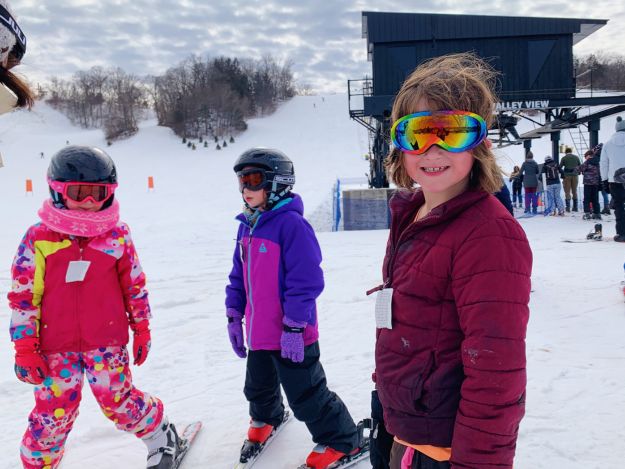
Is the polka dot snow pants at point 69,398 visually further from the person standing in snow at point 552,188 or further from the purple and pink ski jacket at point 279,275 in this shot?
the person standing in snow at point 552,188

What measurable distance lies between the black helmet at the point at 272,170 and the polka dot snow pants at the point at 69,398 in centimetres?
110

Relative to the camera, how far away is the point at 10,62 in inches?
58.9

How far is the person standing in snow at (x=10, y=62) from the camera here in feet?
4.51

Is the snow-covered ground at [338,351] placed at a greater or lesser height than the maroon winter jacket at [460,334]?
lesser

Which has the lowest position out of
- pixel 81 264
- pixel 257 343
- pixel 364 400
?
pixel 364 400

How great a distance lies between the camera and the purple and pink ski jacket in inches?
100

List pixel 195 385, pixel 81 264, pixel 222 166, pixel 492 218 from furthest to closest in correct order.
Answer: pixel 222 166 < pixel 195 385 < pixel 81 264 < pixel 492 218

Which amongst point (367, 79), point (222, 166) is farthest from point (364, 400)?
point (222, 166)

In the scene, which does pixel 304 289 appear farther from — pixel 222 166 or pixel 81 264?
pixel 222 166

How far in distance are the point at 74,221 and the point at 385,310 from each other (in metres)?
1.54

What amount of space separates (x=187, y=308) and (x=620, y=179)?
21.6 ft

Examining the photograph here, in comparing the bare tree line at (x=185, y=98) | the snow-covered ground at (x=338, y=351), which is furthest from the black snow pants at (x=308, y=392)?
the bare tree line at (x=185, y=98)

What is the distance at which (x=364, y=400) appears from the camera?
135 inches

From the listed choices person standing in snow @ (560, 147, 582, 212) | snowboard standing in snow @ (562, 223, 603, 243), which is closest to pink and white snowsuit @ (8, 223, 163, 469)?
snowboard standing in snow @ (562, 223, 603, 243)
